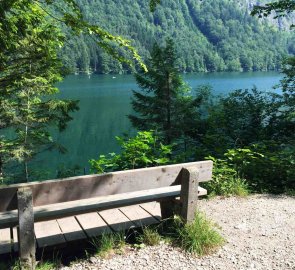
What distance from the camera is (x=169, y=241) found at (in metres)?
4.01

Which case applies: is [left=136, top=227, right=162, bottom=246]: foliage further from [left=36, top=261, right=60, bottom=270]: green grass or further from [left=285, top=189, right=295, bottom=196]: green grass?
[left=285, top=189, right=295, bottom=196]: green grass

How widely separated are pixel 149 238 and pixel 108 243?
47cm

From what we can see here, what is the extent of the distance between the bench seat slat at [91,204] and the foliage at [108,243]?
1.38 feet

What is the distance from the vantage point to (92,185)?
11.4 ft

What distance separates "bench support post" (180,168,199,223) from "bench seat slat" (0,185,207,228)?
0.12 meters

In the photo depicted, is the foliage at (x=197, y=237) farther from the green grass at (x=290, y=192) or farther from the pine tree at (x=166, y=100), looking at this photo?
the pine tree at (x=166, y=100)

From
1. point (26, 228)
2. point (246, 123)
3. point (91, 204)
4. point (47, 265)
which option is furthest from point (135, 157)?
point (246, 123)

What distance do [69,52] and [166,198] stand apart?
114 m

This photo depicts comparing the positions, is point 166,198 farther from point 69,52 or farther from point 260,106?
point 69,52

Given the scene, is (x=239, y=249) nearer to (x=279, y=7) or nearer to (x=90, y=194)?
(x=90, y=194)

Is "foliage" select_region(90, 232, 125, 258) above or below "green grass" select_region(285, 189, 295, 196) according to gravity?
above

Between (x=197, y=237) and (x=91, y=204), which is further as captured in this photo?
(x=197, y=237)

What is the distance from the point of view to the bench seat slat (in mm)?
3225

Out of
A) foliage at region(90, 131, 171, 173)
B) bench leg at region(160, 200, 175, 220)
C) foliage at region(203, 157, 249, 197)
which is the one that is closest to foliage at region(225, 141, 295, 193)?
foliage at region(203, 157, 249, 197)
